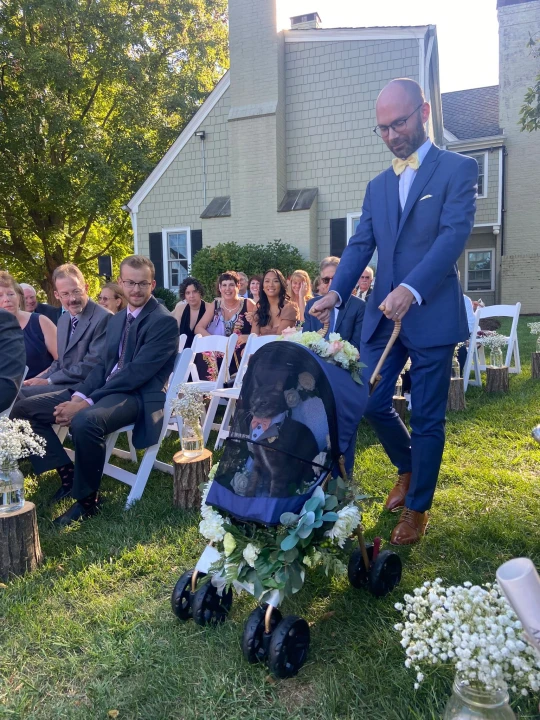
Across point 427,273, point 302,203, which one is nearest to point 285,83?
point 302,203

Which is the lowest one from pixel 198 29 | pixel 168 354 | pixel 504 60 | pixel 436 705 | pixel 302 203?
pixel 436 705

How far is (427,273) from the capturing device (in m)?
2.59

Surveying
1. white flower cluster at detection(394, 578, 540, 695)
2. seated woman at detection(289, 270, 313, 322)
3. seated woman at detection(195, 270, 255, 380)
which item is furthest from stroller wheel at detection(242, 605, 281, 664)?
seated woman at detection(289, 270, 313, 322)

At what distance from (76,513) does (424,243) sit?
2.87 meters

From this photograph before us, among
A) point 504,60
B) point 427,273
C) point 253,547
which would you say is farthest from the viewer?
point 504,60

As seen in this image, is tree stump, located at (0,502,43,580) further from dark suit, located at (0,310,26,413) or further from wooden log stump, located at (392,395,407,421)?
wooden log stump, located at (392,395,407,421)

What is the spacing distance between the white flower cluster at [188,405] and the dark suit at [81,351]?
900mm

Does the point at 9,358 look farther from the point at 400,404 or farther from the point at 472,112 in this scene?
the point at 472,112

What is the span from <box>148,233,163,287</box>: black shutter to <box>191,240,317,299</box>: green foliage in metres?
2.33

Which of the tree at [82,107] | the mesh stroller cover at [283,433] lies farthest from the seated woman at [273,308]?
the tree at [82,107]

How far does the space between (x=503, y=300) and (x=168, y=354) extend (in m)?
18.7

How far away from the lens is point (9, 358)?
3.72m

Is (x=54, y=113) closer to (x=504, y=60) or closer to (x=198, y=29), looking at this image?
(x=198, y=29)

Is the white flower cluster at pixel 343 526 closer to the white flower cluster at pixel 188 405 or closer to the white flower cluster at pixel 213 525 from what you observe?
the white flower cluster at pixel 213 525
